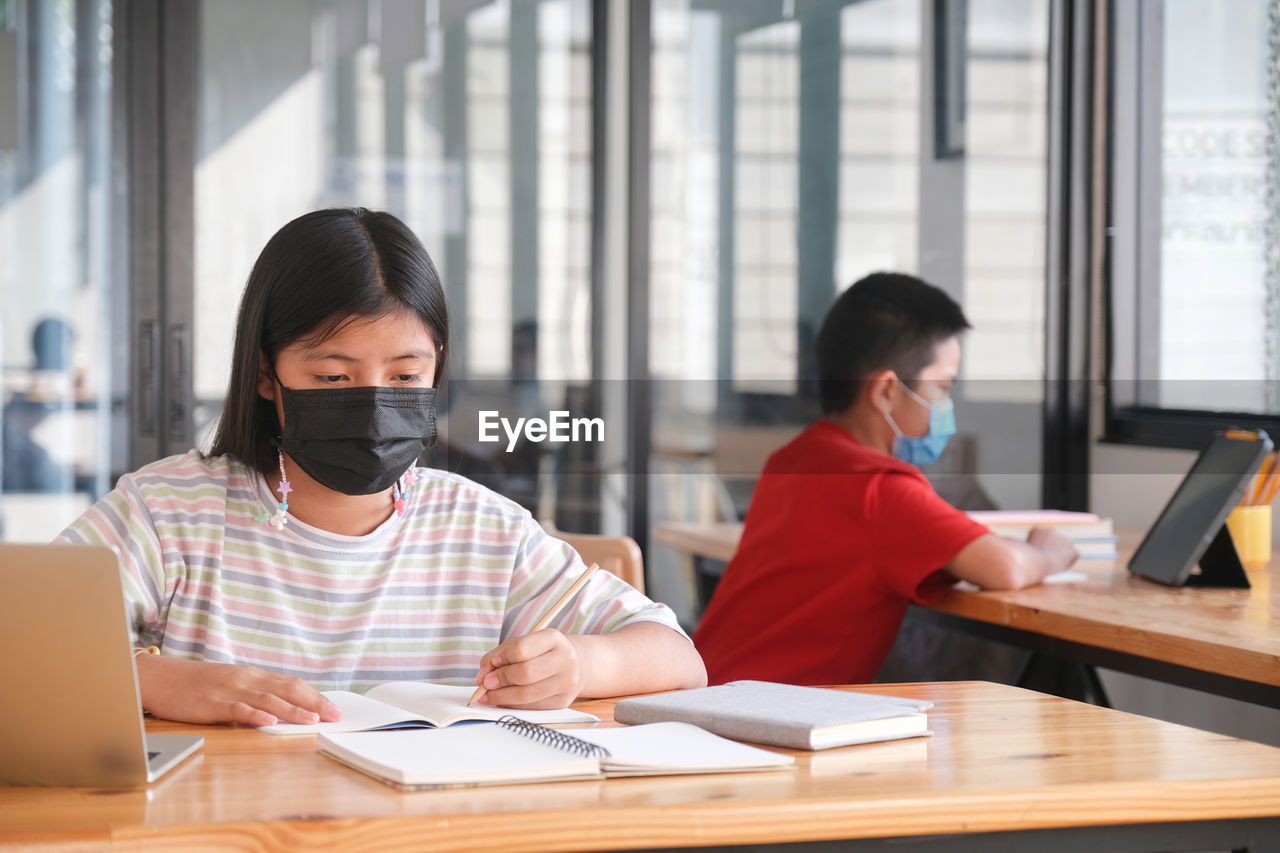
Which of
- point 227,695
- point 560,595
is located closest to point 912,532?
point 560,595

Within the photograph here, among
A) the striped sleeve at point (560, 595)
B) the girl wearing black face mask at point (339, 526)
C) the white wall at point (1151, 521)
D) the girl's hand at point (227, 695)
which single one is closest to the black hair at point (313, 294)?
the girl wearing black face mask at point (339, 526)

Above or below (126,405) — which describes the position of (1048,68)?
above

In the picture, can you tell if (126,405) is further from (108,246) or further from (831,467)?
(831,467)

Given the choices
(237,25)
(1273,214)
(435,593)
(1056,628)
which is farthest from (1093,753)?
(237,25)

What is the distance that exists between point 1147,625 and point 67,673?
1381mm

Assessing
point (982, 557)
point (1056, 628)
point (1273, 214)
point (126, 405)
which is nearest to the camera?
point (1056, 628)

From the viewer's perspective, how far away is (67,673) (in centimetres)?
95

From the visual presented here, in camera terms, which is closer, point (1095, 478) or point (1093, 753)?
point (1093, 753)

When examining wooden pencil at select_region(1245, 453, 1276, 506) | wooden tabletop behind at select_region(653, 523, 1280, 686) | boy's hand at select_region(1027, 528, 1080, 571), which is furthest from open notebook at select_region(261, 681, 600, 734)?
wooden pencil at select_region(1245, 453, 1276, 506)

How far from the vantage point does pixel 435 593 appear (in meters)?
1.53

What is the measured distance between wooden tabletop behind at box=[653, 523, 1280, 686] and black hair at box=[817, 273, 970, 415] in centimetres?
48

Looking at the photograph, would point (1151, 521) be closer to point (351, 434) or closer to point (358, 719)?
point (351, 434)

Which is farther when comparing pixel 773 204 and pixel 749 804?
pixel 773 204

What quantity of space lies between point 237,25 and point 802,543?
1818 millimetres
